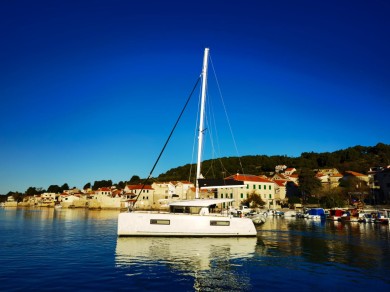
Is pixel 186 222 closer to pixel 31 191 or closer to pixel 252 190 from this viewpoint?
pixel 252 190

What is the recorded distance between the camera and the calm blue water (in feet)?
38.3

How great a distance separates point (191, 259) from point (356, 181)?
80.8 m

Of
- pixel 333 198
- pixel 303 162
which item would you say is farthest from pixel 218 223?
pixel 303 162

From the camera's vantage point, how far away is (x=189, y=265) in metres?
14.9

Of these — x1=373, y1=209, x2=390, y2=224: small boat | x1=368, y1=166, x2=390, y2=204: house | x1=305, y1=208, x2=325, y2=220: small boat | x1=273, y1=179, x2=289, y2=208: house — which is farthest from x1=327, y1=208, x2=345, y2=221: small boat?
x1=273, y1=179, x2=289, y2=208: house

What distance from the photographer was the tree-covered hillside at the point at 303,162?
119250mm

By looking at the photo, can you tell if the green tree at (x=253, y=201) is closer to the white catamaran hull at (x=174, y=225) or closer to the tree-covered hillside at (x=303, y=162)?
the tree-covered hillside at (x=303, y=162)

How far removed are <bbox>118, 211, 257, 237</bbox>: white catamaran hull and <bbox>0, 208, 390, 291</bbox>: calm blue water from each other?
31.1 inches

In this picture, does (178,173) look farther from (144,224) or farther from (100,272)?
(100,272)

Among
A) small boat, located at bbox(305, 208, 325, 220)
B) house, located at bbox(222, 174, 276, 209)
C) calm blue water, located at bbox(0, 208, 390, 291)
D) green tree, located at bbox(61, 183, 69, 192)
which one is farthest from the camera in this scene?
green tree, located at bbox(61, 183, 69, 192)

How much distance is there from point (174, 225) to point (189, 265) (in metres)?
8.40

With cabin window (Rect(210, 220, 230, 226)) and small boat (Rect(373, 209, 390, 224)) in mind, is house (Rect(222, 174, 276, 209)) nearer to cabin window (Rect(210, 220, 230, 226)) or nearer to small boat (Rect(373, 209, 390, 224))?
small boat (Rect(373, 209, 390, 224))

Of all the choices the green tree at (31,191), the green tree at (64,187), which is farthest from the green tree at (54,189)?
the green tree at (31,191)

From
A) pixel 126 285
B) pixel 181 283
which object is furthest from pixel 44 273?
pixel 181 283
